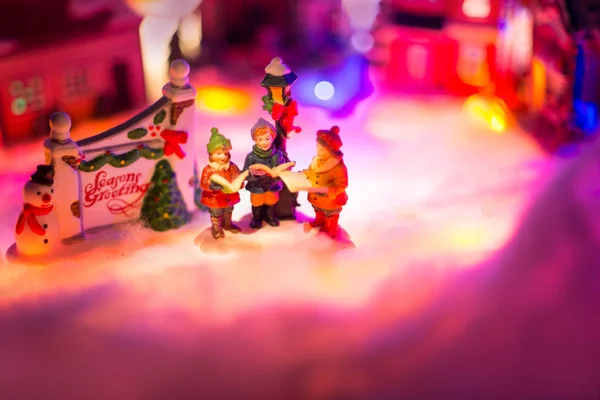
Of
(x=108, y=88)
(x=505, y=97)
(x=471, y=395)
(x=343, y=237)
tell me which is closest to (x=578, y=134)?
(x=505, y=97)

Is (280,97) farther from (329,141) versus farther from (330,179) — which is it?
(330,179)

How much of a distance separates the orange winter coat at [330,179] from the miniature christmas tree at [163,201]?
44.6 inches

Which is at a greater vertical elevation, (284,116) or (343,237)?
(284,116)

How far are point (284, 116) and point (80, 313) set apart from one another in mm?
2076

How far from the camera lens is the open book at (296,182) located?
5875 mm

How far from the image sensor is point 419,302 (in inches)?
211

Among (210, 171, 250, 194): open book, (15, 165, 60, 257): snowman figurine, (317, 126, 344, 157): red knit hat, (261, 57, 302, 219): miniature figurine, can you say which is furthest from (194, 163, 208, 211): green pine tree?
(317, 126, 344, 157): red knit hat

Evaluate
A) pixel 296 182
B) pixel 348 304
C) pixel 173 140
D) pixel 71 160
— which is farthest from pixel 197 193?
pixel 348 304

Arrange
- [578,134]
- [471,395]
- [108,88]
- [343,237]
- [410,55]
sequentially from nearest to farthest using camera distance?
1. [471,395]
2. [343,237]
3. [578,134]
4. [108,88]
5. [410,55]

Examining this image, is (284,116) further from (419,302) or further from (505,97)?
(505,97)

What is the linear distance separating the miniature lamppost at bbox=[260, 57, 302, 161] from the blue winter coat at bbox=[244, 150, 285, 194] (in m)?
0.15

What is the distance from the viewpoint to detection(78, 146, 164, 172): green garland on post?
5.90 m

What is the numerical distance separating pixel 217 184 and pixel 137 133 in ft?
2.54

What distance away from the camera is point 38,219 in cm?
582
